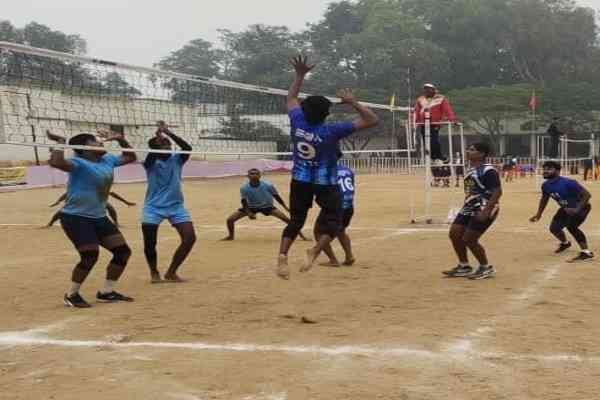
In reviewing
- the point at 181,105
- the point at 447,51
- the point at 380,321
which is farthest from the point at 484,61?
the point at 380,321

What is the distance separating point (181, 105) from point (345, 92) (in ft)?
17.4

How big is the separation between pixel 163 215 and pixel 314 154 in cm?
257

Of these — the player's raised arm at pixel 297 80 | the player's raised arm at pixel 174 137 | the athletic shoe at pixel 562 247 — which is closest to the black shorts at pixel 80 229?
the player's raised arm at pixel 174 137

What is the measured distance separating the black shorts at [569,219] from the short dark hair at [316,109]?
16.2ft

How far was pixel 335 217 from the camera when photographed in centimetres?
734

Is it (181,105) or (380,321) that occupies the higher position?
(181,105)

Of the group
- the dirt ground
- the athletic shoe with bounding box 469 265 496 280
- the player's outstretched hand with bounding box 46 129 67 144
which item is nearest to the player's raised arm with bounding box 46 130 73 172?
the player's outstretched hand with bounding box 46 129 67 144

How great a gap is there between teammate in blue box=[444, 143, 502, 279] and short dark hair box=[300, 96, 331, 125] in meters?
2.56

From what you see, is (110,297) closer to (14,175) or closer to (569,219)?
(569,219)

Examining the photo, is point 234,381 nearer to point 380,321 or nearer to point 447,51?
point 380,321

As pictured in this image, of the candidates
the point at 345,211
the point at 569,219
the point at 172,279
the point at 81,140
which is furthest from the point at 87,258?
the point at 569,219

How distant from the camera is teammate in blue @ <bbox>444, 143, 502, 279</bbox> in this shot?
8758 mm

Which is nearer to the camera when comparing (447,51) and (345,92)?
(345,92)

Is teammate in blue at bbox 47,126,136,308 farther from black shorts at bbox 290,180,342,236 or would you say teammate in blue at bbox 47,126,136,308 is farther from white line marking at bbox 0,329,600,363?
black shorts at bbox 290,180,342,236
